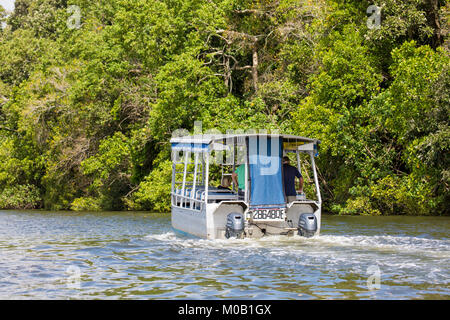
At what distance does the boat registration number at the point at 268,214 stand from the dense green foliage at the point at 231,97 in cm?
1239

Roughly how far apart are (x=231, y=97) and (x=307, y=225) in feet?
73.9

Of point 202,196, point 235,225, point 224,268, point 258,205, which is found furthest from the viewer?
point 202,196

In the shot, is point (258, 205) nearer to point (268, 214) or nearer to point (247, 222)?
point (268, 214)

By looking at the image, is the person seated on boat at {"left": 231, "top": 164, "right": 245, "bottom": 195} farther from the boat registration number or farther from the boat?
the boat registration number

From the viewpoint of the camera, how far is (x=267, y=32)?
43969 millimetres

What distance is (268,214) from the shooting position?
20172 millimetres

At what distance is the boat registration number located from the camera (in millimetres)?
20125

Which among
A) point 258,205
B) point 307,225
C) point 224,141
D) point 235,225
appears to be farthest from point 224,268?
point 224,141

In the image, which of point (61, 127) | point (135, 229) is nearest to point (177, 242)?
point (135, 229)

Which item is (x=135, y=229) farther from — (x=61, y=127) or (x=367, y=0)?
(x=61, y=127)

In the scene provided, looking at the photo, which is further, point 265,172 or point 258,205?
point 265,172

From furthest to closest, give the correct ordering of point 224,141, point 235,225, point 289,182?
point 289,182 < point 224,141 < point 235,225

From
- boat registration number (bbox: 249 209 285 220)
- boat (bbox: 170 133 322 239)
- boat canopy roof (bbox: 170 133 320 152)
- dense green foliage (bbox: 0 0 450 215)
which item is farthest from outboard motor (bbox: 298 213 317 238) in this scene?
dense green foliage (bbox: 0 0 450 215)

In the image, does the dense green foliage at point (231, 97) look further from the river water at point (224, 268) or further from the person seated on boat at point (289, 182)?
the person seated on boat at point (289, 182)
